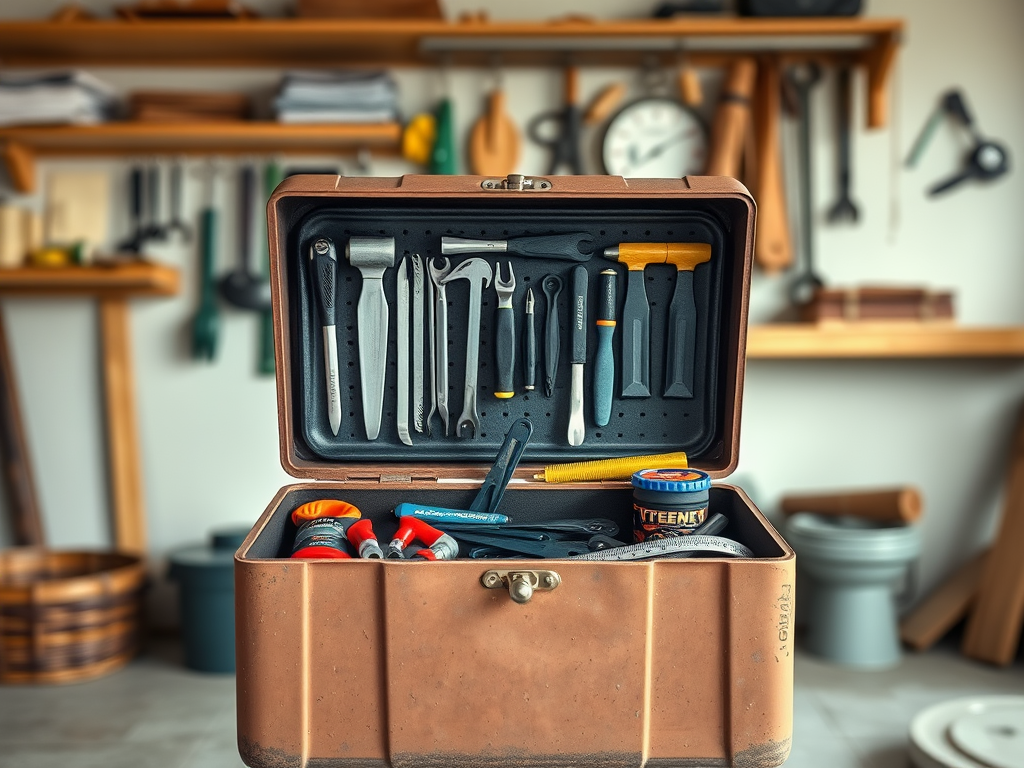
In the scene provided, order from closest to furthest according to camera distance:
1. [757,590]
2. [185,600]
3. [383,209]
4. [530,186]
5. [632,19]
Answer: [757,590] → [530,186] → [383,209] → [185,600] → [632,19]

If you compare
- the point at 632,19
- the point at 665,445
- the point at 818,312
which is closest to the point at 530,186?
the point at 665,445

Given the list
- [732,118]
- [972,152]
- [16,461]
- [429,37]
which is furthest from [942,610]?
[16,461]

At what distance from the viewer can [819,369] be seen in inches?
109

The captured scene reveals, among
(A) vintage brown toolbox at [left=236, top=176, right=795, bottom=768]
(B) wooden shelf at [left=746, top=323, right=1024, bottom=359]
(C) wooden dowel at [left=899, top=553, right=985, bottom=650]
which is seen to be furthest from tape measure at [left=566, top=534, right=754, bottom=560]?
(C) wooden dowel at [left=899, top=553, right=985, bottom=650]

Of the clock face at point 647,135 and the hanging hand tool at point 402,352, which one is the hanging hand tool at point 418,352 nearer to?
the hanging hand tool at point 402,352

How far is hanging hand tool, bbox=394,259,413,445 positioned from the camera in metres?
1.32

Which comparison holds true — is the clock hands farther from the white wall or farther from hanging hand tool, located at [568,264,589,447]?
hanging hand tool, located at [568,264,589,447]

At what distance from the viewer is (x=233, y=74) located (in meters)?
2.73

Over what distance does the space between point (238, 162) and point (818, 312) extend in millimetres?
1838

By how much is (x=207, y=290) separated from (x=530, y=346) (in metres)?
1.71

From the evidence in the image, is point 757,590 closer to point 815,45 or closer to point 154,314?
point 815,45

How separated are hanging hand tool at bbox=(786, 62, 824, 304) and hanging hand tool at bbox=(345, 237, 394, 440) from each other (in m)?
1.74

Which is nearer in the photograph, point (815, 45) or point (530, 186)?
point (530, 186)

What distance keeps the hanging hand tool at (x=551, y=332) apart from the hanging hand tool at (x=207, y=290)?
5.48ft
